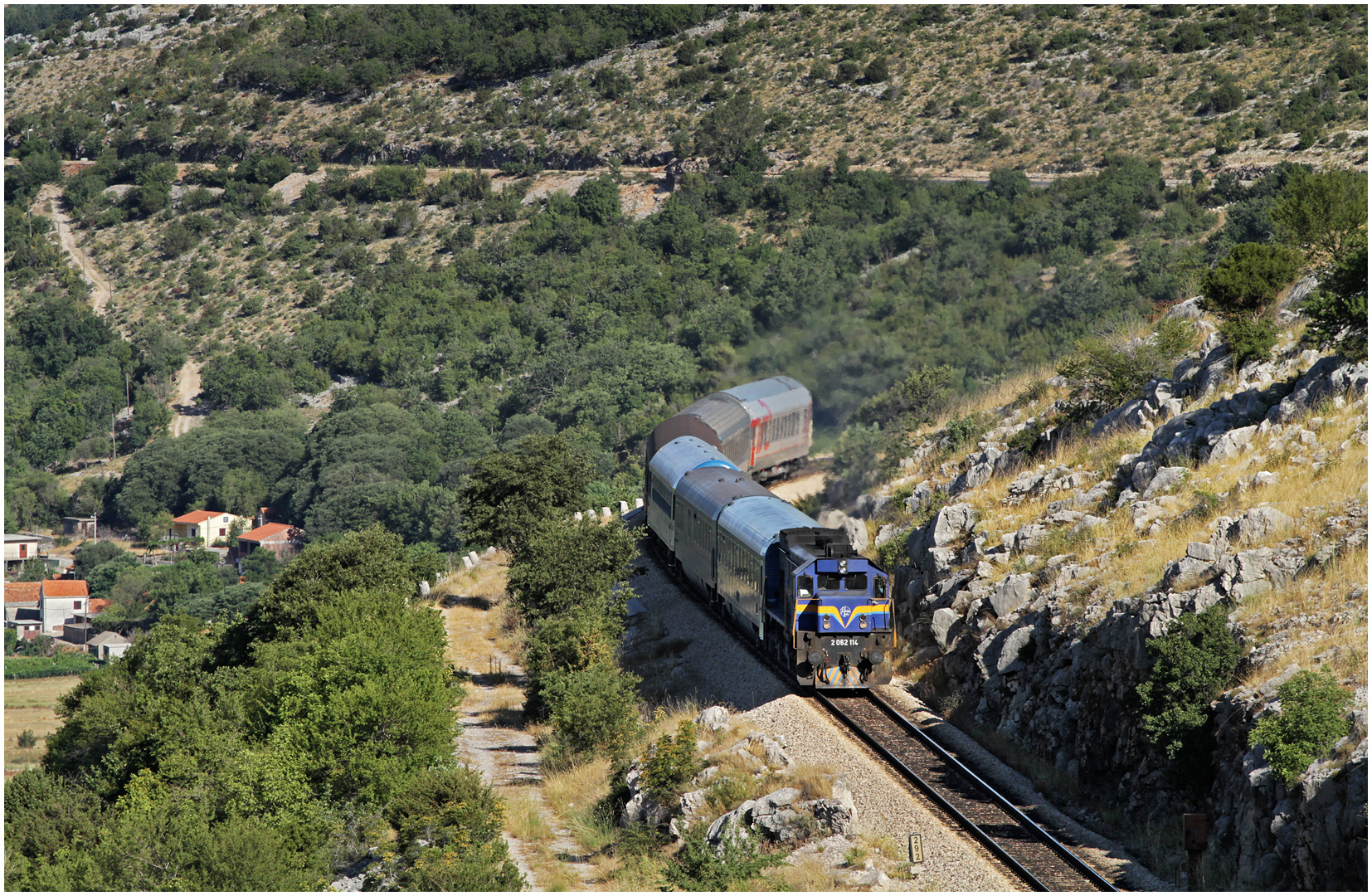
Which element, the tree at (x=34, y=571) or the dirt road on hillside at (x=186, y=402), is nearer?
the tree at (x=34, y=571)

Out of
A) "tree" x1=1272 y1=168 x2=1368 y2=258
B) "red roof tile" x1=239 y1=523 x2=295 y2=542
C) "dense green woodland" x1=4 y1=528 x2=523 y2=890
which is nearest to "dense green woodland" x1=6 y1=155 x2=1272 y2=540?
"red roof tile" x1=239 y1=523 x2=295 y2=542

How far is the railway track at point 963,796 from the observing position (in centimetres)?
1947

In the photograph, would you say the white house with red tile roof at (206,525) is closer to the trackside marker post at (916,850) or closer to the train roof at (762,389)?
the train roof at (762,389)

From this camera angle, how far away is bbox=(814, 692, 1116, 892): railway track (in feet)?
63.9

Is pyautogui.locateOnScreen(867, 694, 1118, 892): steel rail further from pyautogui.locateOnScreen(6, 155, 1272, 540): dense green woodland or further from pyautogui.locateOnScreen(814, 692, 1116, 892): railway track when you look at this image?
pyautogui.locateOnScreen(6, 155, 1272, 540): dense green woodland

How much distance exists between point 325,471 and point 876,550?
3122 inches

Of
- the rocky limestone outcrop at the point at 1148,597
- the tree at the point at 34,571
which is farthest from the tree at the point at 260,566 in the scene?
the rocky limestone outcrop at the point at 1148,597

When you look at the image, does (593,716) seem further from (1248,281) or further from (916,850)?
(1248,281)

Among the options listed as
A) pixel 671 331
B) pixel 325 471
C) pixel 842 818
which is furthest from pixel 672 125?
pixel 842 818

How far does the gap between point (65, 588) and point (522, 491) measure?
78.2 meters

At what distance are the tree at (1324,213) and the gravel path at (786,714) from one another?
2039 centimetres

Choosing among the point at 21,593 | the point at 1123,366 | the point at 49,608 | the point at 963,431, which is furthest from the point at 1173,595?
the point at 21,593

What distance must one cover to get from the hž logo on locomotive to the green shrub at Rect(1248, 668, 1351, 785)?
8.92 metres

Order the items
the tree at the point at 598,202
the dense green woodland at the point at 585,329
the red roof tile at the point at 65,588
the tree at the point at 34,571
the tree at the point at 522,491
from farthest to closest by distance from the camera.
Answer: the tree at the point at 598,202 < the tree at the point at 34,571 < the red roof tile at the point at 65,588 < the dense green woodland at the point at 585,329 < the tree at the point at 522,491
